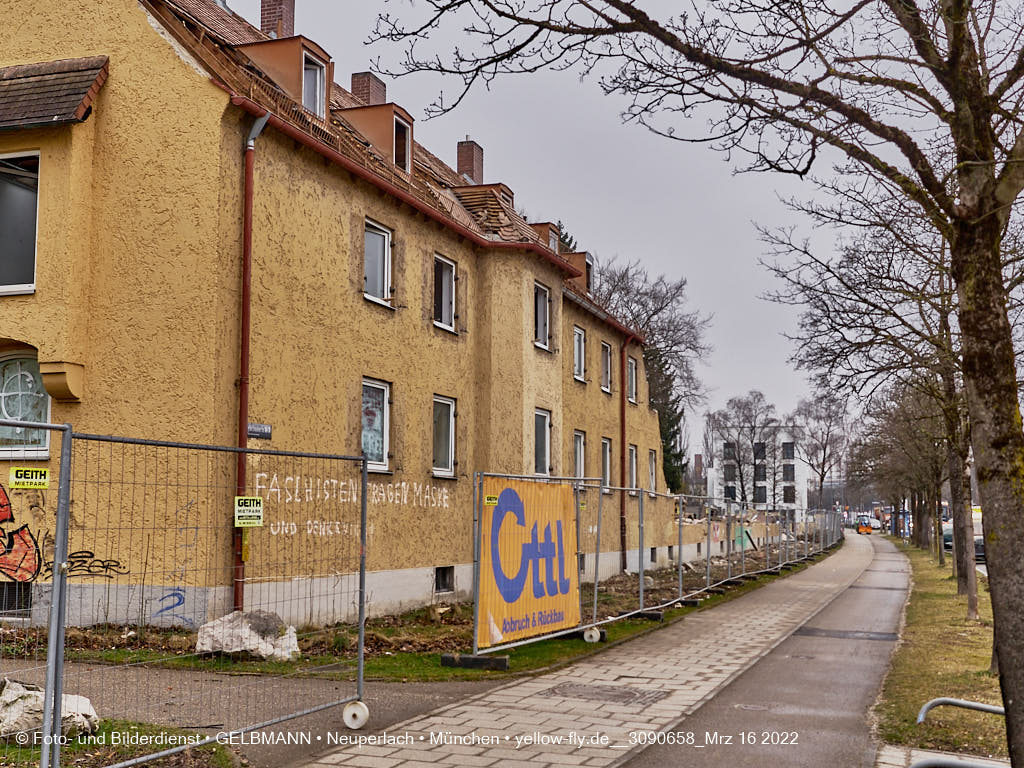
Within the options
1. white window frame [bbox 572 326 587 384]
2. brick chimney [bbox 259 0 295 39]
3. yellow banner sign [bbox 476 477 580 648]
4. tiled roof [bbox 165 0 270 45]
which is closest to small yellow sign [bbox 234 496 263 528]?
yellow banner sign [bbox 476 477 580 648]

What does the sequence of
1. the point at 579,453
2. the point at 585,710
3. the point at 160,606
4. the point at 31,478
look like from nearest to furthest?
the point at 31,478 < the point at 585,710 < the point at 160,606 < the point at 579,453

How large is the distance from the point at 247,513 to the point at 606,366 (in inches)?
944

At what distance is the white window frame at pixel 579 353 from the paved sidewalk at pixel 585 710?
40.4 ft

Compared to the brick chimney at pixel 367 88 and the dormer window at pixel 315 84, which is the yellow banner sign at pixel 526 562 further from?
the brick chimney at pixel 367 88

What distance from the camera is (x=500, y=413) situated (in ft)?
69.1

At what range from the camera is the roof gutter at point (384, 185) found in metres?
13.8

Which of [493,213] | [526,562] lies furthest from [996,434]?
[493,213]

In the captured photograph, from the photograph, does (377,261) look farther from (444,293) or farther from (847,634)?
(847,634)

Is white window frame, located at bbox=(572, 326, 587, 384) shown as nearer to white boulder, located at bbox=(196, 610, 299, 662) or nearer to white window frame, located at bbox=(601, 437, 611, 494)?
white window frame, located at bbox=(601, 437, 611, 494)

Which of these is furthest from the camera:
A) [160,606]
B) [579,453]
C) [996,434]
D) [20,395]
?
[579,453]

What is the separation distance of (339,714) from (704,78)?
19.1 feet

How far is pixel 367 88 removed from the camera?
24.7m

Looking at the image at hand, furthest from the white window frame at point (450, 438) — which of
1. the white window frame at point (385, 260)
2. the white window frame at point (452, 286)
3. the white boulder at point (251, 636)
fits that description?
the white boulder at point (251, 636)

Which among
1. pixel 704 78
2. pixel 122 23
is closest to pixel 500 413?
pixel 122 23
